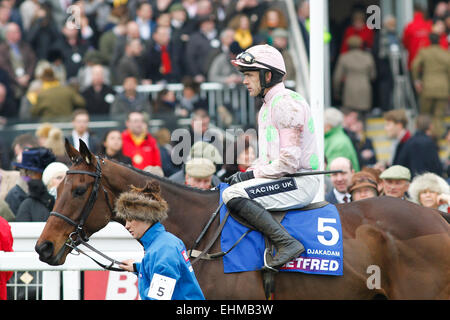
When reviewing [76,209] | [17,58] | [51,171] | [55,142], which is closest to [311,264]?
[76,209]

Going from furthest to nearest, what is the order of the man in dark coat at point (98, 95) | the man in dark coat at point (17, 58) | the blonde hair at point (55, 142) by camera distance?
1. the man in dark coat at point (17, 58)
2. the man in dark coat at point (98, 95)
3. the blonde hair at point (55, 142)

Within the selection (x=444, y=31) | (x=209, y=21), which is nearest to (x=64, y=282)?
(x=209, y=21)

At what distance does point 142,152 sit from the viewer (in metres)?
11.0

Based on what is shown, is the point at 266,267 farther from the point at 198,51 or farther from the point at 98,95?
the point at 198,51

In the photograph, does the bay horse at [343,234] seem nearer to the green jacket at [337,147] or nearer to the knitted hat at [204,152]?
the knitted hat at [204,152]

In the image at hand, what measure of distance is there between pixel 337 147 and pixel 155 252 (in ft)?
19.0

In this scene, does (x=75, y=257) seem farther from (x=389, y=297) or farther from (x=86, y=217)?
(x=389, y=297)

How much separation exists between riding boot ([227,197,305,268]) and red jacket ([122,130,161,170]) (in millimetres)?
4672

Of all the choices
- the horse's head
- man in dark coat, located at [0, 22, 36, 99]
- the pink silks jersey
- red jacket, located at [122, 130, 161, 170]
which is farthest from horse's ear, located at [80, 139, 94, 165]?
man in dark coat, located at [0, 22, 36, 99]

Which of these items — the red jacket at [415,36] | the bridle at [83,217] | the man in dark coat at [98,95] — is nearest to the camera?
the bridle at [83,217]

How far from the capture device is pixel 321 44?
26.0 feet

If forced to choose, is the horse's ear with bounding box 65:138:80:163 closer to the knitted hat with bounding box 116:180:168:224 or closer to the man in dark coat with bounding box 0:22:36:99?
the knitted hat with bounding box 116:180:168:224

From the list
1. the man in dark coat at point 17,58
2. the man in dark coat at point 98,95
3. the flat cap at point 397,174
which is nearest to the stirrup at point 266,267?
the flat cap at point 397,174

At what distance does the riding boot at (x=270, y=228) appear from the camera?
6203 mm
